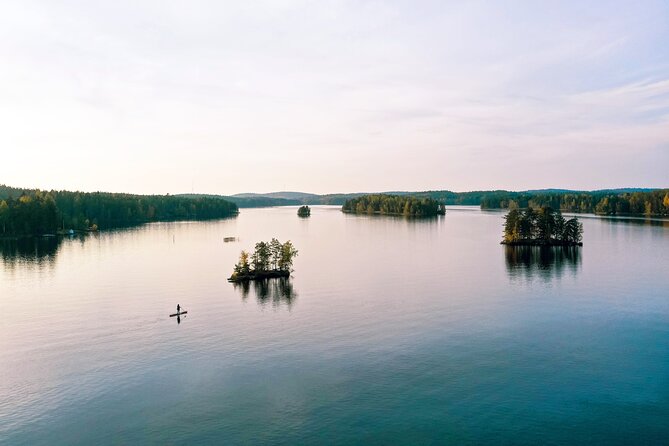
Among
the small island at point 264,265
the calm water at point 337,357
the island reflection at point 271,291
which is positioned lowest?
the calm water at point 337,357

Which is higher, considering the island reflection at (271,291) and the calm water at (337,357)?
the island reflection at (271,291)

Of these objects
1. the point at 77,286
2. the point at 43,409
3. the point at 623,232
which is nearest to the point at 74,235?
the point at 77,286

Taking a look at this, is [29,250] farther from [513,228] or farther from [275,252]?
[513,228]

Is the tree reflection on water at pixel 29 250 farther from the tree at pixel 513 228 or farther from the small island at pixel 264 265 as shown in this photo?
the tree at pixel 513 228

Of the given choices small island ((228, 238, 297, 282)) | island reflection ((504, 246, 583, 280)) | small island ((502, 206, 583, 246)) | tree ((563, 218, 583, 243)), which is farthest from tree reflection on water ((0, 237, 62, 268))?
tree ((563, 218, 583, 243))

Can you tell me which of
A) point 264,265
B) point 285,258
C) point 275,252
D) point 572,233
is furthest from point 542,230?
point 264,265

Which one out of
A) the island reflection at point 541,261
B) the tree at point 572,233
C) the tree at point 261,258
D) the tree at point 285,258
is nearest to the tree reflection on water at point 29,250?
the tree at point 261,258

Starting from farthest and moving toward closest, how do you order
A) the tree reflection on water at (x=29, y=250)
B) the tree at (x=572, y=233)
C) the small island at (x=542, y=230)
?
the small island at (x=542, y=230)
the tree at (x=572, y=233)
the tree reflection on water at (x=29, y=250)
